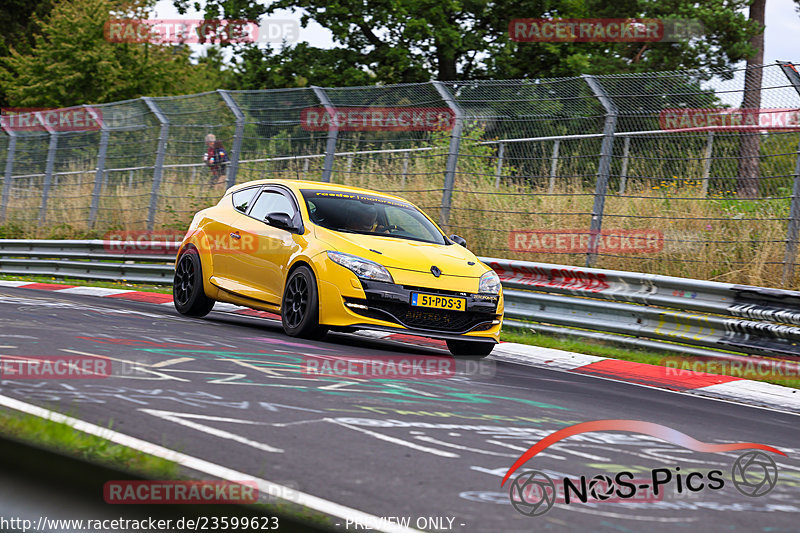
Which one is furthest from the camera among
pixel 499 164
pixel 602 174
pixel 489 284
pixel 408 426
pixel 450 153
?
pixel 450 153

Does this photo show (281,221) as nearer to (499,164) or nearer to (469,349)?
(469,349)

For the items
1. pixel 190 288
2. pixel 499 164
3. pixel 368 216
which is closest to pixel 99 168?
pixel 190 288

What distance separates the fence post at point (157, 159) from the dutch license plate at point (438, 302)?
11.1m

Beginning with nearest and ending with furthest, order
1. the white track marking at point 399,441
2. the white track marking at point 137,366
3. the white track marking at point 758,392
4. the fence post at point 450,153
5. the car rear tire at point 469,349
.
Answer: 1. the white track marking at point 399,441
2. the white track marking at point 137,366
3. the white track marking at point 758,392
4. the car rear tire at point 469,349
5. the fence post at point 450,153

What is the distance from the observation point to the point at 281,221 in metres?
9.56

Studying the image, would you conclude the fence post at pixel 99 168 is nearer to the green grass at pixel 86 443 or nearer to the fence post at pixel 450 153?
the fence post at pixel 450 153

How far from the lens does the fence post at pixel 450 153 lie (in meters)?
13.3

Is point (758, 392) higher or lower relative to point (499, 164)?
lower

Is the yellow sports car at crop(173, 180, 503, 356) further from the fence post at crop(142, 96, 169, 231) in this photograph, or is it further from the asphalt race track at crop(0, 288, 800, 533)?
the fence post at crop(142, 96, 169, 231)

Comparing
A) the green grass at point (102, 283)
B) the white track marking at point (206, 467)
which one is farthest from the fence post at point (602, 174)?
the white track marking at point (206, 467)

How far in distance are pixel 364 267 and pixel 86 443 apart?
514cm

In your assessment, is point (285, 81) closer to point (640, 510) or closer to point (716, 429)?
point (716, 429)

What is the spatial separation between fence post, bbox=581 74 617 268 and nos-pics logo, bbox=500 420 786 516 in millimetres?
6297

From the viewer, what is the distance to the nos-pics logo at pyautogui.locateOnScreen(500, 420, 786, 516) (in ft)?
12.9
